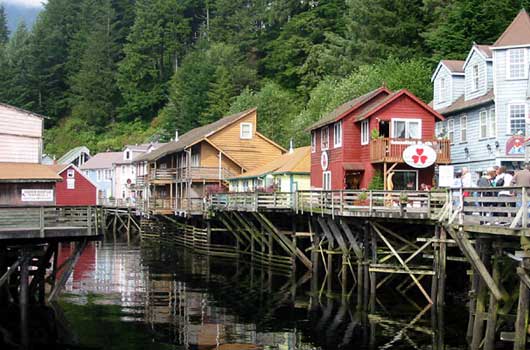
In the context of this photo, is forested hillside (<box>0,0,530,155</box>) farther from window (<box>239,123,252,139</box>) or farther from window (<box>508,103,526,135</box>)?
window (<box>508,103,526,135</box>)

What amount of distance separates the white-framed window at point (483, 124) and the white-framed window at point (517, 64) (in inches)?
98.1

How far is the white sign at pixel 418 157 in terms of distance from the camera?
33.3 metres

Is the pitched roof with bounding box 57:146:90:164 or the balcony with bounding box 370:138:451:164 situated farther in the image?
the pitched roof with bounding box 57:146:90:164

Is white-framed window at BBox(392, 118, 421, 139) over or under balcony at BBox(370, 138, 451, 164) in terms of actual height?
over

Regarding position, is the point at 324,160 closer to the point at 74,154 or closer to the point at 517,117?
the point at 517,117

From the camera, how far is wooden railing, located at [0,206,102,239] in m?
24.5

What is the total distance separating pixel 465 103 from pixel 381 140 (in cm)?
704

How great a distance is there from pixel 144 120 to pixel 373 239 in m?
82.3

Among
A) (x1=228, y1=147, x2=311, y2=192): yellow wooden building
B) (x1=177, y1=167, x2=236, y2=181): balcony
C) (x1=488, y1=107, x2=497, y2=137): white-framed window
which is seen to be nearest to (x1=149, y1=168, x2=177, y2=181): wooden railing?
(x1=177, y1=167, x2=236, y2=181): balcony

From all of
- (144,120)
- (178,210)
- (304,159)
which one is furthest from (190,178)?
(144,120)

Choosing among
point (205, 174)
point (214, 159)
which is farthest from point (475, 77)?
point (214, 159)

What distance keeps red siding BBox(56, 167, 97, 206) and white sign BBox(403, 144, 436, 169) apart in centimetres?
3819

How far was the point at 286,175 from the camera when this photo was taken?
46.5 m

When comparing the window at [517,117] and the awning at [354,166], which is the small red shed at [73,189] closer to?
the awning at [354,166]
